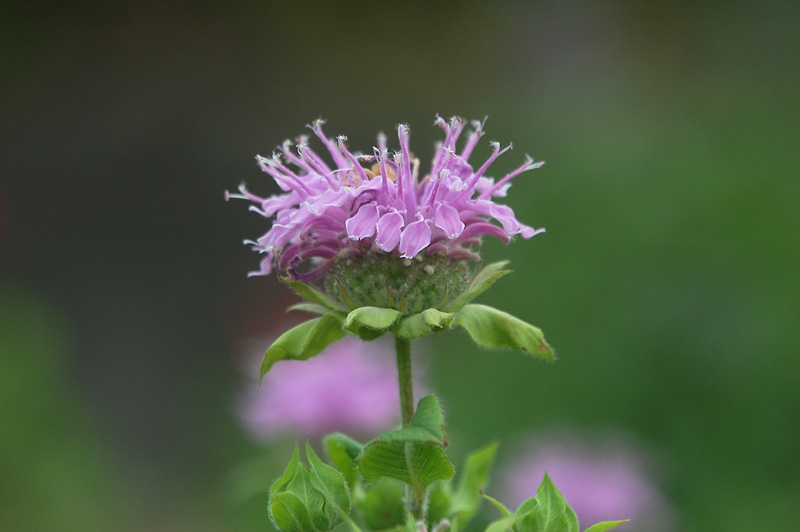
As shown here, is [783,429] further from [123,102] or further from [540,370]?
[123,102]

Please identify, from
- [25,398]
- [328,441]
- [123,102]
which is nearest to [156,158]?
[123,102]

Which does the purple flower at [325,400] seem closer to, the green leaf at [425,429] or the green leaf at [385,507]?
the green leaf at [385,507]

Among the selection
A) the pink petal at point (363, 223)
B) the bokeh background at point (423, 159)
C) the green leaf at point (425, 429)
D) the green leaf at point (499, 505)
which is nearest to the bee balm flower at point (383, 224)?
the pink petal at point (363, 223)

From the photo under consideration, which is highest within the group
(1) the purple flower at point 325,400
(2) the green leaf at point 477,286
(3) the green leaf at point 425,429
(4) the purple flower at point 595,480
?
(2) the green leaf at point 477,286

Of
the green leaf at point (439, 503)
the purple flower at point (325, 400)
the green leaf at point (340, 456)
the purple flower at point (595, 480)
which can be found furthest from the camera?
the purple flower at point (595, 480)

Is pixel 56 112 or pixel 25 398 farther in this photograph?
pixel 56 112

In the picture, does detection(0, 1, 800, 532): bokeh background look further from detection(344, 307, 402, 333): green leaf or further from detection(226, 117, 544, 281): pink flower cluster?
detection(344, 307, 402, 333): green leaf
